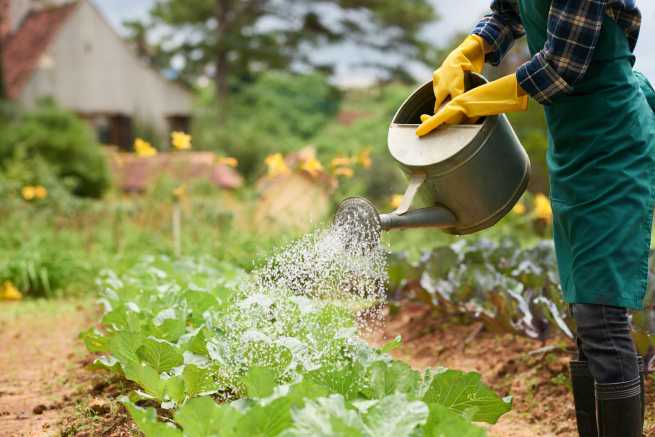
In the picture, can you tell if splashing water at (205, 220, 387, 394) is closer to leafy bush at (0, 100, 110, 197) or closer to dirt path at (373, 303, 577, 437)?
dirt path at (373, 303, 577, 437)

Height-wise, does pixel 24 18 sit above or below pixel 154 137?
above

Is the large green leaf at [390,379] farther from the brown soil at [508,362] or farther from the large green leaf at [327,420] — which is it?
the brown soil at [508,362]

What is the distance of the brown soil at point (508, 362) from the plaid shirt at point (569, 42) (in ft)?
3.37

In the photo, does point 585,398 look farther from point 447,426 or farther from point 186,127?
point 186,127

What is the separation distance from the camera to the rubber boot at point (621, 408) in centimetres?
181

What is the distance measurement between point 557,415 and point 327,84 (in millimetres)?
16885

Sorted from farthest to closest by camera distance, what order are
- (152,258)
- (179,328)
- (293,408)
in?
1. (152,258)
2. (179,328)
3. (293,408)

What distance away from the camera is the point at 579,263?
1.85 meters

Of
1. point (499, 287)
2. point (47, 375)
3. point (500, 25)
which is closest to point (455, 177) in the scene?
point (500, 25)

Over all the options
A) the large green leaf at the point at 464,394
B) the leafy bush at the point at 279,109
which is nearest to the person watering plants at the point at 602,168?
the large green leaf at the point at 464,394

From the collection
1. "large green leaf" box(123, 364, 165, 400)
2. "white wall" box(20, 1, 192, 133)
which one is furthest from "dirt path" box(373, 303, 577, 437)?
"white wall" box(20, 1, 192, 133)

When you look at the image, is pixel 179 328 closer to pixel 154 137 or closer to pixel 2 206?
pixel 2 206

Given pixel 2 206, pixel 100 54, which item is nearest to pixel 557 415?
pixel 2 206

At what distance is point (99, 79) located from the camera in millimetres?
16922
